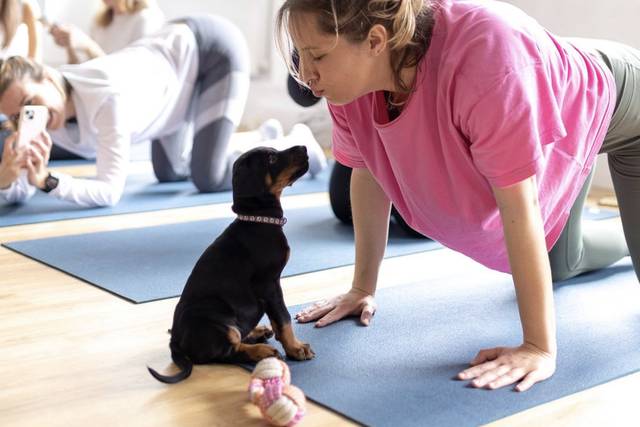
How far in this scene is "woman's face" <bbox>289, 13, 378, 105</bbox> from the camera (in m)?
1.28

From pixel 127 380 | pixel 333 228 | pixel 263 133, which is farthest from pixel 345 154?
pixel 263 133

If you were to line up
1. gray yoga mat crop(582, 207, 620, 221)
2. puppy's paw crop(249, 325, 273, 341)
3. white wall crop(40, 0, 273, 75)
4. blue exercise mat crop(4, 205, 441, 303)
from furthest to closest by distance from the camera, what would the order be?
white wall crop(40, 0, 273, 75) < gray yoga mat crop(582, 207, 620, 221) < blue exercise mat crop(4, 205, 441, 303) < puppy's paw crop(249, 325, 273, 341)

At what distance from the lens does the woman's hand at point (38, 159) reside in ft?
8.34

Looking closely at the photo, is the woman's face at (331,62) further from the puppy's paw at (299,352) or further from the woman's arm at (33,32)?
the woman's arm at (33,32)

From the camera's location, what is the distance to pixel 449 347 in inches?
59.9

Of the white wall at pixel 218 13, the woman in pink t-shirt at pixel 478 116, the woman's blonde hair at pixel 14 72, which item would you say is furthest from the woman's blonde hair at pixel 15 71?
the white wall at pixel 218 13

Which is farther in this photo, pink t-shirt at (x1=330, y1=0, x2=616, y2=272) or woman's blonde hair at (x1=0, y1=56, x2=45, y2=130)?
woman's blonde hair at (x1=0, y1=56, x2=45, y2=130)

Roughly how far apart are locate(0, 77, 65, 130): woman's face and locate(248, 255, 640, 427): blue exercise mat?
1350 mm

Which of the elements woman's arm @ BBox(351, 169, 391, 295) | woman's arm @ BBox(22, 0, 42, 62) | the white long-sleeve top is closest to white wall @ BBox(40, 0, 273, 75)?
woman's arm @ BBox(22, 0, 42, 62)

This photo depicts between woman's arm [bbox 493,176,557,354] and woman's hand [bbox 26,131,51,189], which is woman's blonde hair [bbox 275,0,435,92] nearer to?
woman's arm [bbox 493,176,557,354]

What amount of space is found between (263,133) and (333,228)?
43.8 inches

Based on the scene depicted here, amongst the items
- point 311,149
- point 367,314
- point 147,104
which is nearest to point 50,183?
point 147,104

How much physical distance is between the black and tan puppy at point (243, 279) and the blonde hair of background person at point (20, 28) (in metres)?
2.53

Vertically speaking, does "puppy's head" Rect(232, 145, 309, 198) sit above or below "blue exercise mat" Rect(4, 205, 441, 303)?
above
